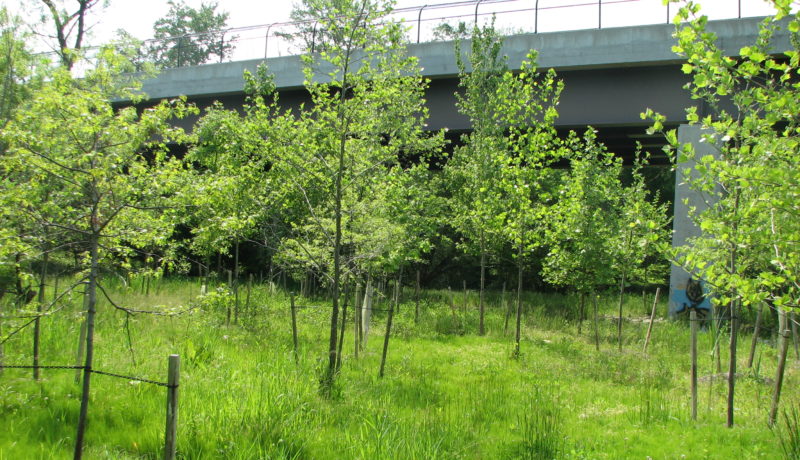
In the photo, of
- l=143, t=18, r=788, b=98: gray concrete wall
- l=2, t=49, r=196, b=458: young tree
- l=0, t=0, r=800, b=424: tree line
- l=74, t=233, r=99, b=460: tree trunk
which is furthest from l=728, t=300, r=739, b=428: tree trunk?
l=143, t=18, r=788, b=98: gray concrete wall

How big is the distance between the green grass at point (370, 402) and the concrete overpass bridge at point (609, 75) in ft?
26.3

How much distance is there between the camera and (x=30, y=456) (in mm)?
5016

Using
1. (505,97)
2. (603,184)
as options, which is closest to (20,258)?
(505,97)

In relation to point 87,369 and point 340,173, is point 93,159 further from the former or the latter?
point 340,173

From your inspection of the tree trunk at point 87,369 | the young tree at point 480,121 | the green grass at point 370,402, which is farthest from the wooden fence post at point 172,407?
the young tree at point 480,121

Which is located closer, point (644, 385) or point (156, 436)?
point (156, 436)

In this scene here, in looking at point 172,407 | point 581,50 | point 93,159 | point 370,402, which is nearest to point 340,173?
point 370,402

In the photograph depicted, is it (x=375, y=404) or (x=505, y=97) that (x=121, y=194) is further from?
(x=505, y=97)

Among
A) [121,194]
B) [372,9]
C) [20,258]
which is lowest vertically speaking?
[20,258]

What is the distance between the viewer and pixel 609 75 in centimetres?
1734

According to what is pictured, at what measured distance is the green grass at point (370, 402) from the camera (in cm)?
565

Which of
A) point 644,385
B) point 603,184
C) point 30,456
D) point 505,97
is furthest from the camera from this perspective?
point 603,184

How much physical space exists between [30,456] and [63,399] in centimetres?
147

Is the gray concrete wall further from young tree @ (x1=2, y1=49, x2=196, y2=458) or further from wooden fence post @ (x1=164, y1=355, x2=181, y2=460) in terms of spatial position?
wooden fence post @ (x1=164, y1=355, x2=181, y2=460)
